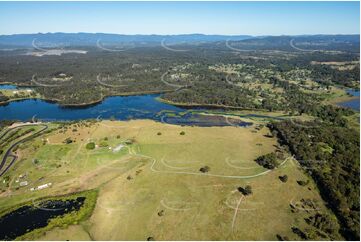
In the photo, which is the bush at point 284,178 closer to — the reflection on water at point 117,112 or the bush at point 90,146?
the reflection on water at point 117,112

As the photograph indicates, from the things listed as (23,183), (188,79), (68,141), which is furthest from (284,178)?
(188,79)

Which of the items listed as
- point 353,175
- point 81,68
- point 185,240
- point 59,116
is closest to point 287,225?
point 185,240

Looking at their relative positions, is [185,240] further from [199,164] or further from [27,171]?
[27,171]

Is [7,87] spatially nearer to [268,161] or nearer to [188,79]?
[188,79]

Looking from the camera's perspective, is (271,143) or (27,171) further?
(271,143)

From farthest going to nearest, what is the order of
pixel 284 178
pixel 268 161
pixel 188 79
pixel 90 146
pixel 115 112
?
pixel 188 79 → pixel 115 112 → pixel 90 146 → pixel 268 161 → pixel 284 178

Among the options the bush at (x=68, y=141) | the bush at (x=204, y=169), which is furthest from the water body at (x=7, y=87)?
the bush at (x=204, y=169)
